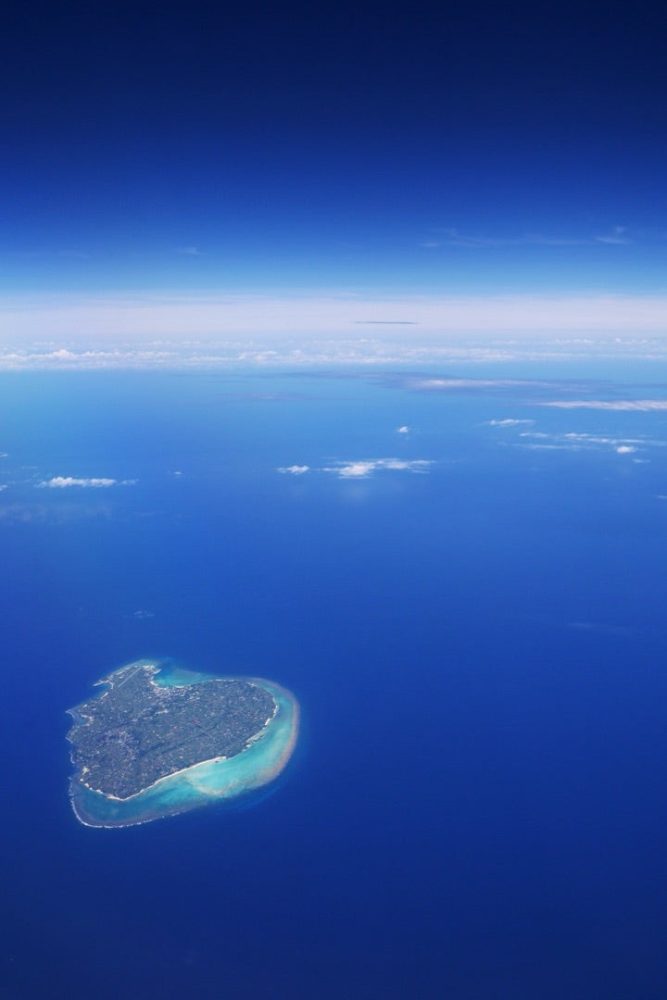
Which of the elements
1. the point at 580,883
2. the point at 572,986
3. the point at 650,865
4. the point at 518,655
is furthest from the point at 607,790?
the point at 518,655

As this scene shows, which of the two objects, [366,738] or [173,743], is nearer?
[173,743]

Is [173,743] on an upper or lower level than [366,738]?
upper

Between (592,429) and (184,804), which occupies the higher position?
(592,429)

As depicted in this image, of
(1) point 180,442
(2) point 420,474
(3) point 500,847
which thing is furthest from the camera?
(1) point 180,442

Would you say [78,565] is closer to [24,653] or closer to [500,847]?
[24,653]

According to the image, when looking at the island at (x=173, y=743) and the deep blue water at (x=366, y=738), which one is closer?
the deep blue water at (x=366, y=738)
